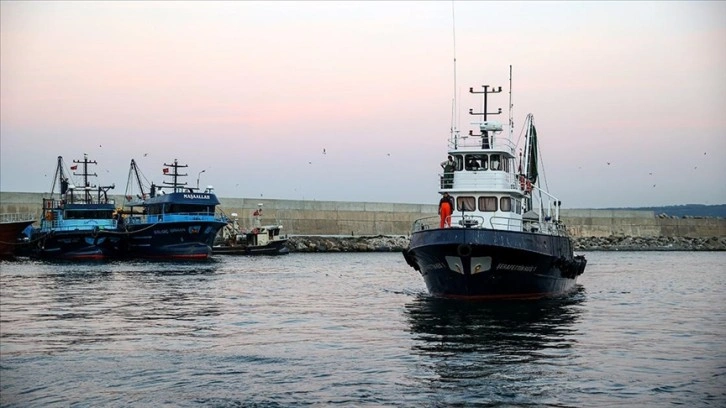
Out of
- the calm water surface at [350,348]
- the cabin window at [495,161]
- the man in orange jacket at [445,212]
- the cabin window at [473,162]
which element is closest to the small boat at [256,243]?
the calm water surface at [350,348]

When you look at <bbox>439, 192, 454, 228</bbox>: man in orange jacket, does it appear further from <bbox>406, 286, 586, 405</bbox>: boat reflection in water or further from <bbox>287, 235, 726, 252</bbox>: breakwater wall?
<bbox>287, 235, 726, 252</bbox>: breakwater wall

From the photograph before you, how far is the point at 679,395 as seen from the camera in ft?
47.4

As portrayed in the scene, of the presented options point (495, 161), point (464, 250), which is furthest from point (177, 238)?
point (464, 250)

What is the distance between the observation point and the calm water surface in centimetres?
1432

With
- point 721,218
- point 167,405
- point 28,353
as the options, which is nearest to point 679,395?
point 167,405

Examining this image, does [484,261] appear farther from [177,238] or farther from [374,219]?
[374,219]

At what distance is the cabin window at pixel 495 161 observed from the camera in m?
30.9

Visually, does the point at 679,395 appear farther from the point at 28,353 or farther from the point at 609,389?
the point at 28,353

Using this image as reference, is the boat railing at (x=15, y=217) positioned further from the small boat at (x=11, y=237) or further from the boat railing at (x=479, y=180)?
the boat railing at (x=479, y=180)

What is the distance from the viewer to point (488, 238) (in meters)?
26.5

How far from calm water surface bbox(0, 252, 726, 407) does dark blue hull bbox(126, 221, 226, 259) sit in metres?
28.7

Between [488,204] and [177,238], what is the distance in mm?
38694

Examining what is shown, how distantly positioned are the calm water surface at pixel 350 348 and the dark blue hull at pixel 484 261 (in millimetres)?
645

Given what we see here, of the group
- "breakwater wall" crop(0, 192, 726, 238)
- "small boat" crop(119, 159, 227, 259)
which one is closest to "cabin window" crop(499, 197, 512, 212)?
"small boat" crop(119, 159, 227, 259)
